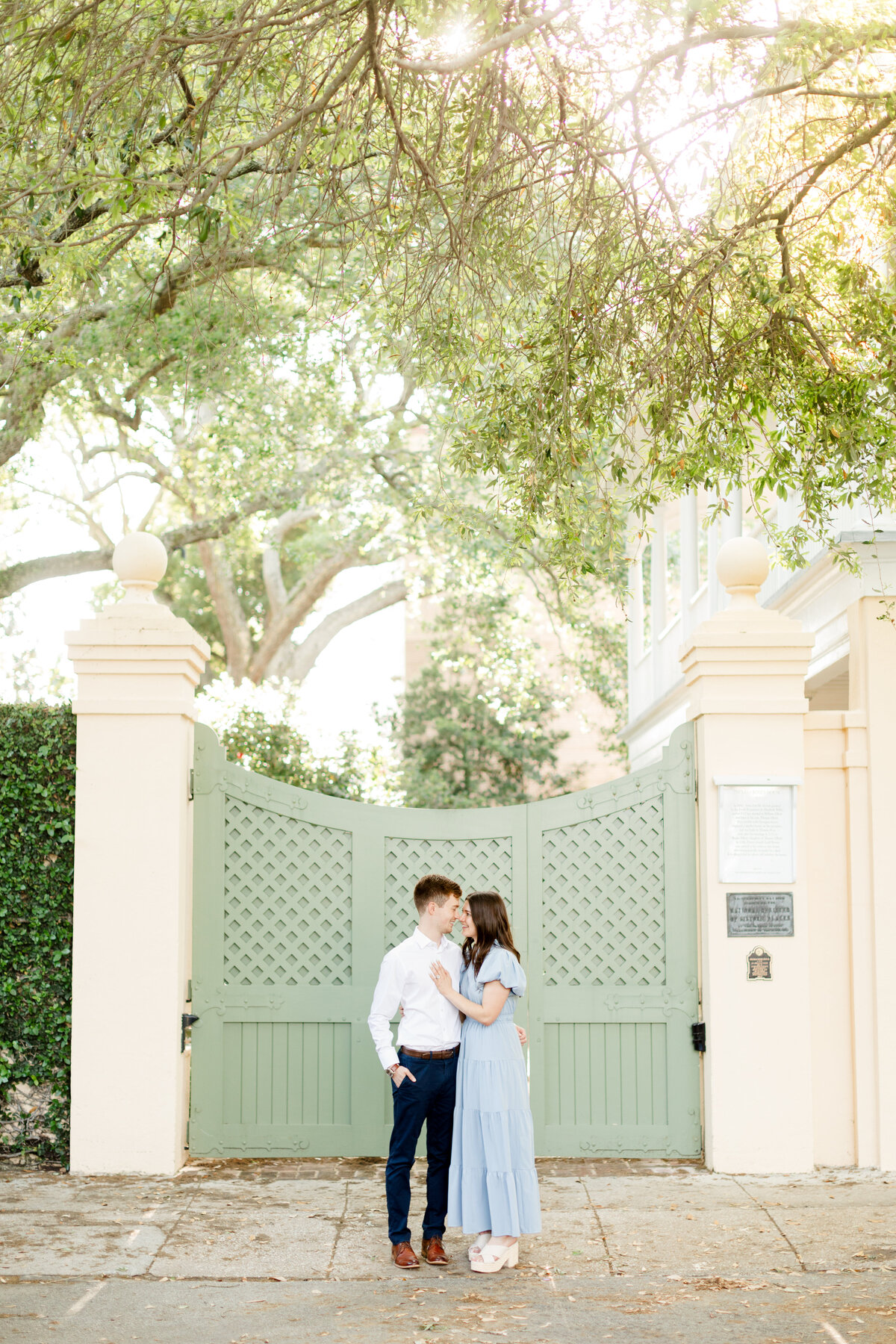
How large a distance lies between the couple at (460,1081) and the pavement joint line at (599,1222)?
414 millimetres

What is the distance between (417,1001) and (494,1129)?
63cm

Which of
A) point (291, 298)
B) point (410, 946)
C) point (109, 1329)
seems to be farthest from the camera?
point (291, 298)

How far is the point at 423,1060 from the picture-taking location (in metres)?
5.75

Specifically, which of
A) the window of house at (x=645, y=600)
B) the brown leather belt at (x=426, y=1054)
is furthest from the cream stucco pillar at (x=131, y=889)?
the window of house at (x=645, y=600)

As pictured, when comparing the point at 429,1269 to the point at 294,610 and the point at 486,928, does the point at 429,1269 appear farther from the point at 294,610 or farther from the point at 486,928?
the point at 294,610

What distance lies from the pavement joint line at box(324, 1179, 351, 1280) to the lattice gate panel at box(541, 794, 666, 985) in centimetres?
166

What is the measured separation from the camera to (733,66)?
7156 mm

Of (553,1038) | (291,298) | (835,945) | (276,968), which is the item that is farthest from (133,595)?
(291,298)

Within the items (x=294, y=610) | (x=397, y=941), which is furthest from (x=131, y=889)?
(x=294, y=610)

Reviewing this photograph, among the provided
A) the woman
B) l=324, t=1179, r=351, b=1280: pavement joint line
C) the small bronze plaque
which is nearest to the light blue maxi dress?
the woman

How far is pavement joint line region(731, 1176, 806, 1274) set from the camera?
19.0ft

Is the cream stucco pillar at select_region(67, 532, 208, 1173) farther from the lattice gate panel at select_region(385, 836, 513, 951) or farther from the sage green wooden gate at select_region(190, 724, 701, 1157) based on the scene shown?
the lattice gate panel at select_region(385, 836, 513, 951)

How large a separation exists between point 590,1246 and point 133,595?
4.32 metres

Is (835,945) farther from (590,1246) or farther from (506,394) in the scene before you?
(506,394)
